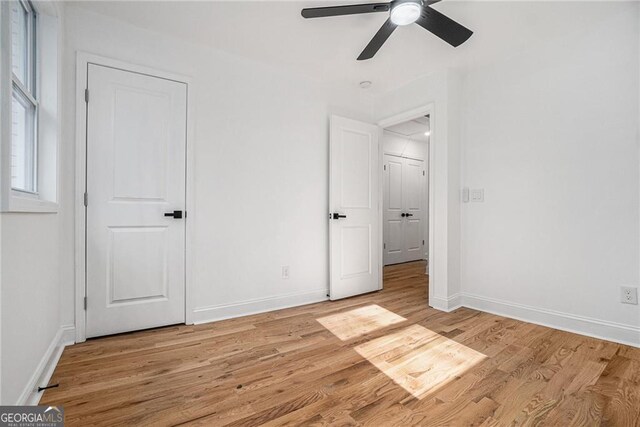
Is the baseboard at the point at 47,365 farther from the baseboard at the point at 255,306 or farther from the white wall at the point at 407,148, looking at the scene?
the white wall at the point at 407,148

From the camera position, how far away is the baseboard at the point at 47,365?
4.52 feet

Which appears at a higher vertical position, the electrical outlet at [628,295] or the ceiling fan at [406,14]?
the ceiling fan at [406,14]

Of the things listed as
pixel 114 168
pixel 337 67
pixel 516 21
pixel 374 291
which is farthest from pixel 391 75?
pixel 114 168

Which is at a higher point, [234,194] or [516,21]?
[516,21]

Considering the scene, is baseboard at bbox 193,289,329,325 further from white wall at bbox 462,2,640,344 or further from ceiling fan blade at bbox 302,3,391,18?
ceiling fan blade at bbox 302,3,391,18

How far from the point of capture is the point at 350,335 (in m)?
2.32

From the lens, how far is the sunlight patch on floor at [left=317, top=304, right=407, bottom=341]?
2.38m

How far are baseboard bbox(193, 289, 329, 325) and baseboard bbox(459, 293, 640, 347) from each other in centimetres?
159

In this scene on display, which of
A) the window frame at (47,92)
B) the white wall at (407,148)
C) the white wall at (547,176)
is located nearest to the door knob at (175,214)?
the window frame at (47,92)

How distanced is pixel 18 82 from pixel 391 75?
2985 millimetres

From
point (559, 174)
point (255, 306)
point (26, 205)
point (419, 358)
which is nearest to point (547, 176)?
point (559, 174)

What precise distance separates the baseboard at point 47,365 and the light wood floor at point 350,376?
0.05 m

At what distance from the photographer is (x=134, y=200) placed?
7.70ft

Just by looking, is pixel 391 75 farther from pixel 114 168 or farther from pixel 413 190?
pixel 413 190
